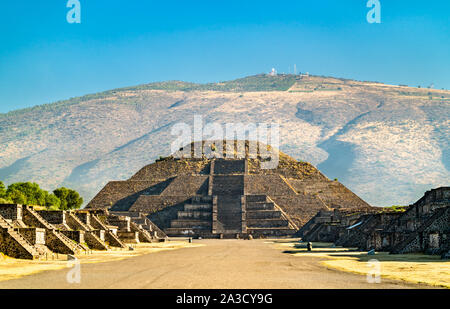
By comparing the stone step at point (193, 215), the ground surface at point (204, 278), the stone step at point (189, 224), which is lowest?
the stone step at point (189, 224)

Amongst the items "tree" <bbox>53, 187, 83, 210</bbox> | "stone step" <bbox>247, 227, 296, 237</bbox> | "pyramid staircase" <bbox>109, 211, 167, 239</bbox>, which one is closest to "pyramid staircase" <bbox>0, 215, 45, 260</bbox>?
"pyramid staircase" <bbox>109, 211, 167, 239</bbox>

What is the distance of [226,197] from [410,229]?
58.3 meters

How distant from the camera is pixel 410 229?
152 feet

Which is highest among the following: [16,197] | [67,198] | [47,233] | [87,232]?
[16,197]

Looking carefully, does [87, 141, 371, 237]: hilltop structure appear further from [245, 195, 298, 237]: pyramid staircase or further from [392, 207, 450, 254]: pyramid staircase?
[392, 207, 450, 254]: pyramid staircase

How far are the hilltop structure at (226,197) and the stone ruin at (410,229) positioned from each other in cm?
2751

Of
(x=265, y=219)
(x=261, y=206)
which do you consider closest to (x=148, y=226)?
(x=265, y=219)

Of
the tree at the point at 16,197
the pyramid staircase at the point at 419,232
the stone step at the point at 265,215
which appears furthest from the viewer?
the stone step at the point at 265,215

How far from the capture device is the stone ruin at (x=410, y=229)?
3834 cm

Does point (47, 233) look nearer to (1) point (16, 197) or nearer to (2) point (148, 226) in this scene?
(2) point (148, 226)

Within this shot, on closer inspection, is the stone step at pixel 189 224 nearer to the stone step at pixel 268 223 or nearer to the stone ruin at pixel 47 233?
the stone step at pixel 268 223

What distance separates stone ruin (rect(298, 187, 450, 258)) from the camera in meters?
38.3

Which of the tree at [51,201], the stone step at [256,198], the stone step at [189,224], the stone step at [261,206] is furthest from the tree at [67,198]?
the stone step at [261,206]

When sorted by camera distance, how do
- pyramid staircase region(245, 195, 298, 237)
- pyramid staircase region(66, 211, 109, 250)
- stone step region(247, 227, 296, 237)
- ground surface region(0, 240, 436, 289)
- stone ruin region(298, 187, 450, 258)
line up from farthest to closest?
pyramid staircase region(245, 195, 298, 237) < stone step region(247, 227, 296, 237) < pyramid staircase region(66, 211, 109, 250) < stone ruin region(298, 187, 450, 258) < ground surface region(0, 240, 436, 289)
